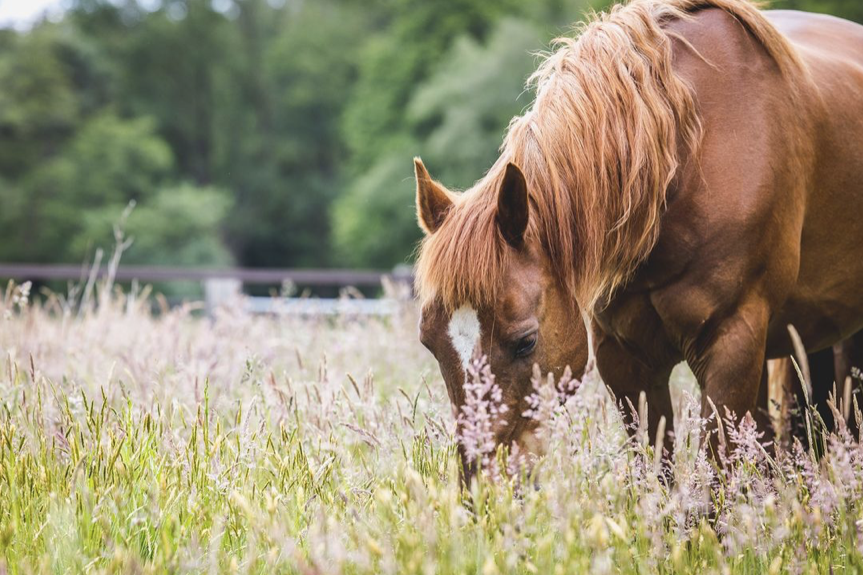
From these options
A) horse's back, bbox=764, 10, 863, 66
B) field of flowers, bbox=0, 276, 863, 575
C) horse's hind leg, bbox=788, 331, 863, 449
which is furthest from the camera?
horse's hind leg, bbox=788, 331, 863, 449

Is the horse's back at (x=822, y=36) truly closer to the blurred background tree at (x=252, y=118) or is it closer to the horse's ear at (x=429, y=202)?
the horse's ear at (x=429, y=202)

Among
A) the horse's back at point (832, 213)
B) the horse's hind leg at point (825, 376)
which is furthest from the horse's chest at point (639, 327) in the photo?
the horse's hind leg at point (825, 376)

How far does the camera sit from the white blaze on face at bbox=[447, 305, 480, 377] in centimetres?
264

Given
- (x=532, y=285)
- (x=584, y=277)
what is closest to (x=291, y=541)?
(x=532, y=285)

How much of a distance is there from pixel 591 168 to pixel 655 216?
29 centimetres

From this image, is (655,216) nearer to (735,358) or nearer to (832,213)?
(735,358)

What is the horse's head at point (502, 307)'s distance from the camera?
2.66 meters

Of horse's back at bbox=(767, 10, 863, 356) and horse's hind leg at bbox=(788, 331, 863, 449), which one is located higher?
horse's back at bbox=(767, 10, 863, 356)

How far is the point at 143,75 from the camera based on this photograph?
39625mm

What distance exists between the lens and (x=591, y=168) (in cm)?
296

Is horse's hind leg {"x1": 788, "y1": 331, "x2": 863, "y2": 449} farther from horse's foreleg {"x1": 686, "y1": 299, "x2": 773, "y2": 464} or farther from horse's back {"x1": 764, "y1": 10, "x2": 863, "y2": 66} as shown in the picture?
horse's back {"x1": 764, "y1": 10, "x2": 863, "y2": 66}

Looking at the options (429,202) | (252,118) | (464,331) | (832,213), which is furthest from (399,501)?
(252,118)

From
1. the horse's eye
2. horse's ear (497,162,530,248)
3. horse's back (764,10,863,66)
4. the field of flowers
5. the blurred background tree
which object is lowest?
the field of flowers

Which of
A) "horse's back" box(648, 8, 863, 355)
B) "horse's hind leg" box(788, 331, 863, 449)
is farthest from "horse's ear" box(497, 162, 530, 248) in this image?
"horse's hind leg" box(788, 331, 863, 449)
